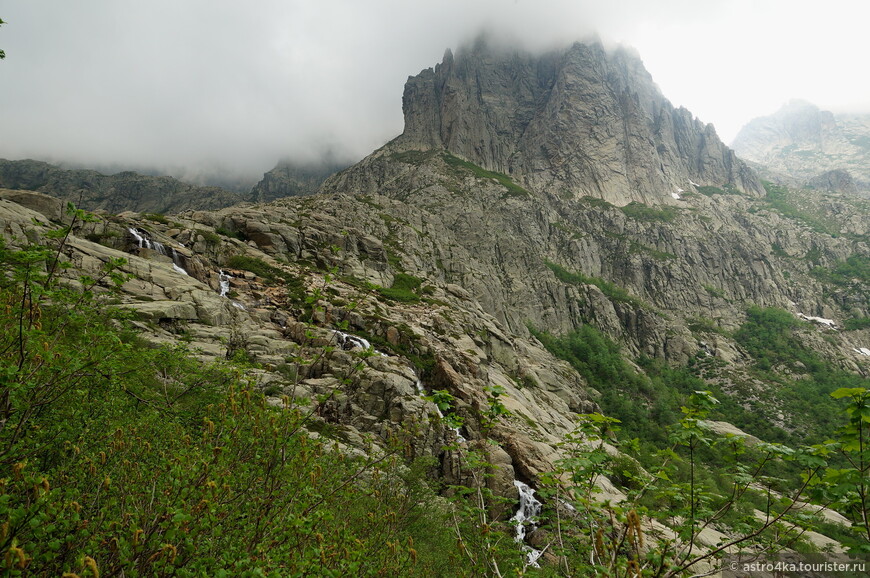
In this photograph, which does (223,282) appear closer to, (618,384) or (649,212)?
(618,384)

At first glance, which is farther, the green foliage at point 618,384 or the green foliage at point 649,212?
the green foliage at point 649,212

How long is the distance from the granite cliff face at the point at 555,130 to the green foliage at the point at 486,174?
23.5 feet

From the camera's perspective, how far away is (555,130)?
17625 centimetres

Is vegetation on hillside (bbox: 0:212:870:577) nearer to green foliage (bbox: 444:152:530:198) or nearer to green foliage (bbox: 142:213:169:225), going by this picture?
green foliage (bbox: 142:213:169:225)

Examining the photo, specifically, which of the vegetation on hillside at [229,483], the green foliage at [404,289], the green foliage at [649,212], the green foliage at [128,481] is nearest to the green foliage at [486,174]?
the green foliage at [649,212]

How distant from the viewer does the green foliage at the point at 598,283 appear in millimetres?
125875

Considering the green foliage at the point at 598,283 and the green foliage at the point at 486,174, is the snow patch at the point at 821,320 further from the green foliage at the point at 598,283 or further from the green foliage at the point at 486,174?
the green foliage at the point at 486,174

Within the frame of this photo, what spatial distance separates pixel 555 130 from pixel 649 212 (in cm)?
5721

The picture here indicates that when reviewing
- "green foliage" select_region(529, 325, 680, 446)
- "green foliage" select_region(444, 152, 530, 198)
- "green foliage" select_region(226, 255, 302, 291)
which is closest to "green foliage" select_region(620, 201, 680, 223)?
"green foliage" select_region(444, 152, 530, 198)

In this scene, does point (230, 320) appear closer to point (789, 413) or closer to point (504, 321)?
point (504, 321)

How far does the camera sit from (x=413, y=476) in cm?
1531

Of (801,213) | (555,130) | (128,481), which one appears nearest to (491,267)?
(555,130)

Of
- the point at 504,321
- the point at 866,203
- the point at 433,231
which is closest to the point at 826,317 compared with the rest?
the point at 866,203

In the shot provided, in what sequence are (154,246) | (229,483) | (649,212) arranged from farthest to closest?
(649,212), (154,246), (229,483)
